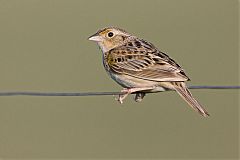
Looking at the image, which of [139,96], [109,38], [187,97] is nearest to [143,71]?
[139,96]

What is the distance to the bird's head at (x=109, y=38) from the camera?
10641mm

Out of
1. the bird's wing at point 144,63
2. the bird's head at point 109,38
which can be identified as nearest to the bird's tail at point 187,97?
the bird's wing at point 144,63

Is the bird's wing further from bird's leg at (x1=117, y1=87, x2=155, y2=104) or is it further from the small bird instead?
bird's leg at (x1=117, y1=87, x2=155, y2=104)

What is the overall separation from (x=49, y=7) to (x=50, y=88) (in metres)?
9.00

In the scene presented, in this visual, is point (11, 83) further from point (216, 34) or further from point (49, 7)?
point (49, 7)

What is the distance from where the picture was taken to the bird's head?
10.6 m

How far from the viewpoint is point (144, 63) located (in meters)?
9.77

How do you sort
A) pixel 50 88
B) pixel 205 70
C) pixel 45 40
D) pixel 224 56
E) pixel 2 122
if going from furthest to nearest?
pixel 45 40 < pixel 224 56 < pixel 205 70 < pixel 50 88 < pixel 2 122

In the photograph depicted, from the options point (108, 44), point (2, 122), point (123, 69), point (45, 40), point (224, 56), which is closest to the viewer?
point (123, 69)

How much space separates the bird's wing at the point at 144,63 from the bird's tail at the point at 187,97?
0.10m

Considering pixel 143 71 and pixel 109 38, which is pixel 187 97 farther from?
pixel 109 38

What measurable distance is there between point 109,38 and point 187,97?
1.73m

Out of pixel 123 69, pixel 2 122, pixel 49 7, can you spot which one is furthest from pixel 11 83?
pixel 49 7

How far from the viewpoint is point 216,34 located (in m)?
21.0
